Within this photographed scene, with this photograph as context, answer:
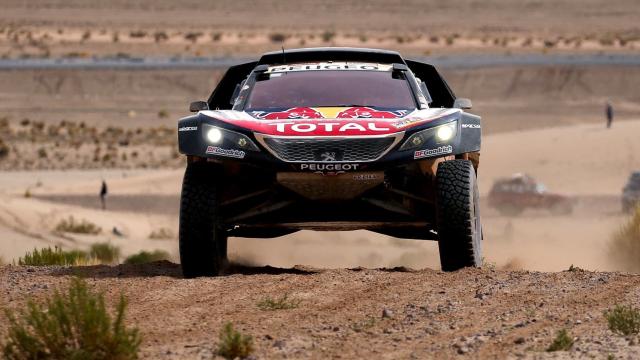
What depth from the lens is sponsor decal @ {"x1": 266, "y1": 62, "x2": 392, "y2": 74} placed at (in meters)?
13.2

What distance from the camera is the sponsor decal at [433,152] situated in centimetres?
1138

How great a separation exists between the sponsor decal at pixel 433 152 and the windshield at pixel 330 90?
1.07m

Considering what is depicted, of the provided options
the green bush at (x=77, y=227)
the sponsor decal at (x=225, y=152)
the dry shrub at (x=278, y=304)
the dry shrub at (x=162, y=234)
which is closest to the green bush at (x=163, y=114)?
the dry shrub at (x=162, y=234)

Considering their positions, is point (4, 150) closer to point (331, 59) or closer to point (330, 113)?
point (331, 59)

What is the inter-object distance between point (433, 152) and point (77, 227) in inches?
1120

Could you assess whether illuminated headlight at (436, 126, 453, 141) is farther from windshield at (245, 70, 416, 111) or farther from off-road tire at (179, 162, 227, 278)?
off-road tire at (179, 162, 227, 278)

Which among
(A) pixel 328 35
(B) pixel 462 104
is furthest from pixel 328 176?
(A) pixel 328 35

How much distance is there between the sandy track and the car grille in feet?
2.89

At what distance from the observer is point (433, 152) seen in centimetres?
1145

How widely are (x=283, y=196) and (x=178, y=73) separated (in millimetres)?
75959

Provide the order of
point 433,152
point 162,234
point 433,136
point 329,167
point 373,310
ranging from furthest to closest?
point 162,234 < point 433,136 < point 433,152 < point 329,167 < point 373,310

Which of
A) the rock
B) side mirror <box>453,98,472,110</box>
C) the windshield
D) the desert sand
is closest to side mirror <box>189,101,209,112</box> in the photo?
the windshield

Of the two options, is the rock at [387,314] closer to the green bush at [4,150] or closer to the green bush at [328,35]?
the green bush at [4,150]

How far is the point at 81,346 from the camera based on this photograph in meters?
7.50
